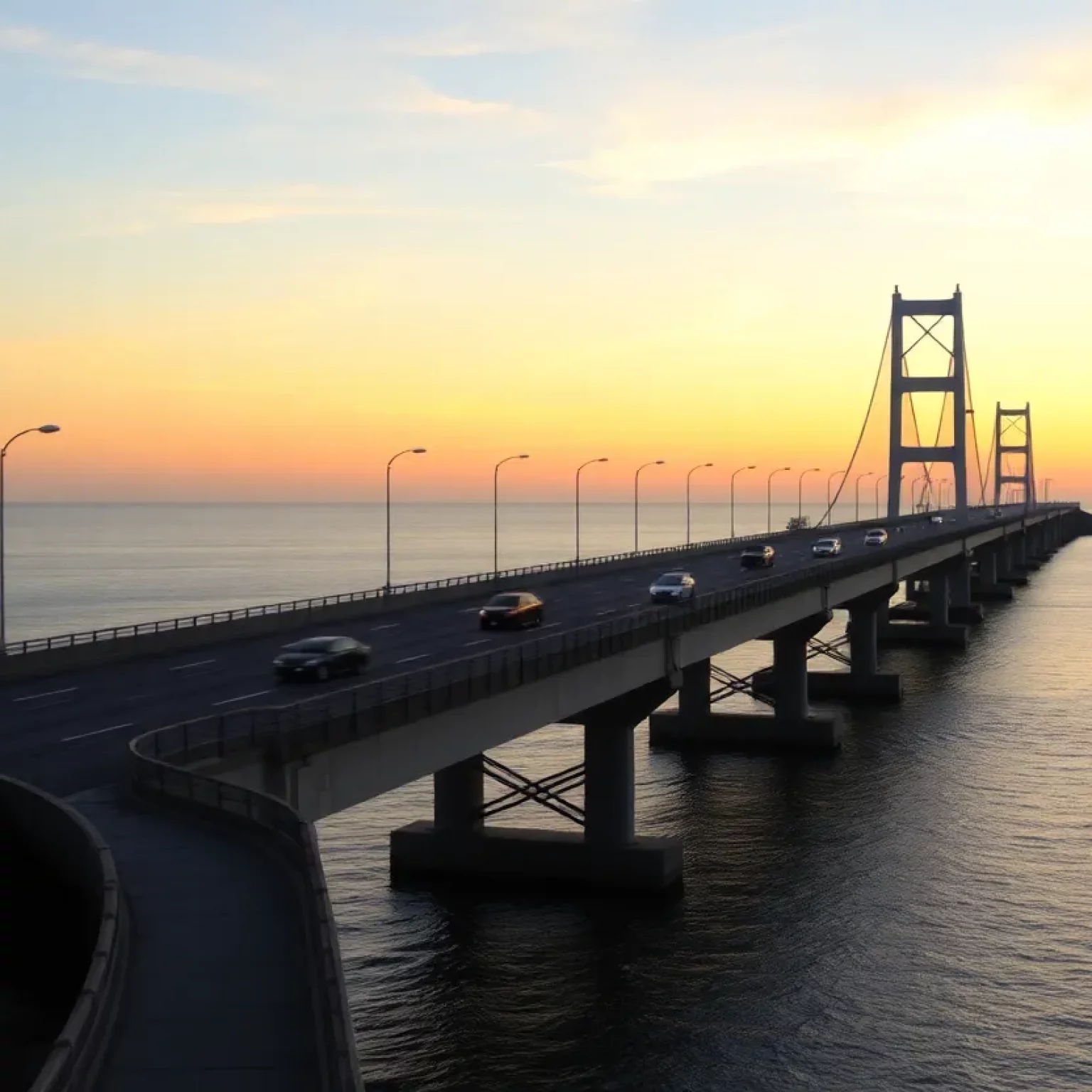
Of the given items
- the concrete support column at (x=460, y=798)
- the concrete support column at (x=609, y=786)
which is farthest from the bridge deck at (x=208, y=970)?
the concrete support column at (x=609, y=786)

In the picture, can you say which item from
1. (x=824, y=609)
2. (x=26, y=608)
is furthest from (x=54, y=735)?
(x=26, y=608)

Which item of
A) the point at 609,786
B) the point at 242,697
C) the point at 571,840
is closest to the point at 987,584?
the point at 609,786

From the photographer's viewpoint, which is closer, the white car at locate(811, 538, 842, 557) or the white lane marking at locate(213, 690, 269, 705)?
the white lane marking at locate(213, 690, 269, 705)

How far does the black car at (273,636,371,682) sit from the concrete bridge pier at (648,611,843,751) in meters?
31.1

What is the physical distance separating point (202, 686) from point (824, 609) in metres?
38.2

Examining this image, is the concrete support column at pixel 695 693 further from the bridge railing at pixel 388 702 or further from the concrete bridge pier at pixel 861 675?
the bridge railing at pixel 388 702

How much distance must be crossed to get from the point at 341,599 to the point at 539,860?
175ft

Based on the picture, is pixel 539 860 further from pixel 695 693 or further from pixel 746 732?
pixel 746 732

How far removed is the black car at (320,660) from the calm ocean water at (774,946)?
7.06 meters

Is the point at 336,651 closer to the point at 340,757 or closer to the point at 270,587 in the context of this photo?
the point at 340,757

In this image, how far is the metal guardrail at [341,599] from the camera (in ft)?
142

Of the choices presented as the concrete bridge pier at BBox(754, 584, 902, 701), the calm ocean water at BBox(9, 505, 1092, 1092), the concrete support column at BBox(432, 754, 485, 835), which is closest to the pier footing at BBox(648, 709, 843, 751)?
the calm ocean water at BBox(9, 505, 1092, 1092)

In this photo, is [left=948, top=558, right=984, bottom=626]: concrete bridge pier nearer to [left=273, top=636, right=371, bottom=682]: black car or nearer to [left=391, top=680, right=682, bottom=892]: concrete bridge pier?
[left=391, top=680, right=682, bottom=892]: concrete bridge pier

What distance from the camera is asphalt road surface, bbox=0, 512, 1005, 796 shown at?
Answer: 82.8 ft
